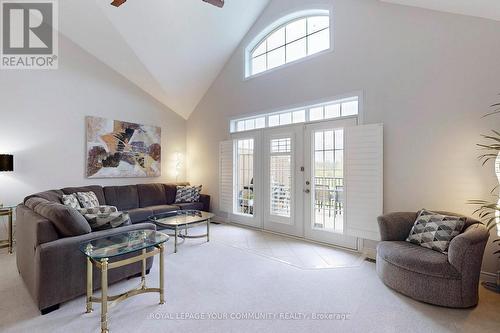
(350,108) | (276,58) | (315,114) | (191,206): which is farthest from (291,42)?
(191,206)

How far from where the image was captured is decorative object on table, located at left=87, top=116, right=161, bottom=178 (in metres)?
5.01

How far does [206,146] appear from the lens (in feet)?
20.3

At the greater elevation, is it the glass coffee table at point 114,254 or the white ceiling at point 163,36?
the white ceiling at point 163,36

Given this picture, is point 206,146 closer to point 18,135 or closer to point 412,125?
point 18,135

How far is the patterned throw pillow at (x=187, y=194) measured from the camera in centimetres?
561

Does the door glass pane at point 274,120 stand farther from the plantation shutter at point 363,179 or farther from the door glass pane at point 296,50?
the plantation shutter at point 363,179

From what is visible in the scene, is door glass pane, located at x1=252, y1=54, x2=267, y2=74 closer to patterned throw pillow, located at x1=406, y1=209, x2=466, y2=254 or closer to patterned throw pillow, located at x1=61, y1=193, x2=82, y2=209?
patterned throw pillow, located at x1=406, y1=209, x2=466, y2=254

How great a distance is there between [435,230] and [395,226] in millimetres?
392

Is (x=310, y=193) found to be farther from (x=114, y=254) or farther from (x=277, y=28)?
(x=277, y=28)

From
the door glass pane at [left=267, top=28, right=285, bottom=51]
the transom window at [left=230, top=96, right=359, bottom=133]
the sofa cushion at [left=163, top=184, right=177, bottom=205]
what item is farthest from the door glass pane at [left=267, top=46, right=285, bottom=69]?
the sofa cushion at [left=163, top=184, right=177, bottom=205]

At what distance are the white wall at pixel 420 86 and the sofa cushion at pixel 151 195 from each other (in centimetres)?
373

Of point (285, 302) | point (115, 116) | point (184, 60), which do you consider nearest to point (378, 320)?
point (285, 302)

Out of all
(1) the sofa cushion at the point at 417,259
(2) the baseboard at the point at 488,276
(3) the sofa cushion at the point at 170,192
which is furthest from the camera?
(3) the sofa cushion at the point at 170,192

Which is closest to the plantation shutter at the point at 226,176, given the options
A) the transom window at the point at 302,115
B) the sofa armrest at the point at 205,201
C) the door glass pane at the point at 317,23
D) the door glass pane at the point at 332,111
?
the sofa armrest at the point at 205,201
